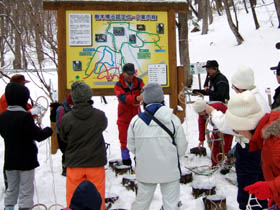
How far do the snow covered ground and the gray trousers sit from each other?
0.63 m

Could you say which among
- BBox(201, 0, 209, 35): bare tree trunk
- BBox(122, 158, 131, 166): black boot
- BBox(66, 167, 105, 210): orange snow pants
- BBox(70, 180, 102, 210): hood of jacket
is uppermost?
BBox(201, 0, 209, 35): bare tree trunk

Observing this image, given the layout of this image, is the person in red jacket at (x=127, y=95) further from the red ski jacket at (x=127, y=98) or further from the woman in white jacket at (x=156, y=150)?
the woman in white jacket at (x=156, y=150)

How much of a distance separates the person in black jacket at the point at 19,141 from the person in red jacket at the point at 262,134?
91.3 inches

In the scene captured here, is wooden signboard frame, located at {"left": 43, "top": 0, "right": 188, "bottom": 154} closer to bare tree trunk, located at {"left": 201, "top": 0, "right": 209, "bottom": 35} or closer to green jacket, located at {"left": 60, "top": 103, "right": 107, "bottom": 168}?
green jacket, located at {"left": 60, "top": 103, "right": 107, "bottom": 168}

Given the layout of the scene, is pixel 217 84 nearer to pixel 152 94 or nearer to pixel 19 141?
pixel 152 94

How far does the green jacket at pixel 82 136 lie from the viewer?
11.5 ft

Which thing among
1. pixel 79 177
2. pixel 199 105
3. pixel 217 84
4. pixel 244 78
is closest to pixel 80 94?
pixel 79 177

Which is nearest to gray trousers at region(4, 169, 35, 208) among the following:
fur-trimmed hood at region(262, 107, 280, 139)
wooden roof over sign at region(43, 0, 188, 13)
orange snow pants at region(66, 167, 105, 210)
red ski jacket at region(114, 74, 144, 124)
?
orange snow pants at region(66, 167, 105, 210)

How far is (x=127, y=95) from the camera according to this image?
5.00m

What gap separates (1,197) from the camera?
4664 millimetres

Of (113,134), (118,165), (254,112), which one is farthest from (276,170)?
(113,134)

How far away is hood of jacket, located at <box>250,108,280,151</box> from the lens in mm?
2051

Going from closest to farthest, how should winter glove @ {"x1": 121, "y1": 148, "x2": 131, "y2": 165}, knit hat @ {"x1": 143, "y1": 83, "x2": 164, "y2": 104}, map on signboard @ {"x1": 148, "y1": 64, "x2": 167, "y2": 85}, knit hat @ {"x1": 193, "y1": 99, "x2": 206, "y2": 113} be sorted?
knit hat @ {"x1": 193, "y1": 99, "x2": 206, "y2": 113} < knit hat @ {"x1": 143, "y1": 83, "x2": 164, "y2": 104} < winter glove @ {"x1": 121, "y1": 148, "x2": 131, "y2": 165} < map on signboard @ {"x1": 148, "y1": 64, "x2": 167, "y2": 85}

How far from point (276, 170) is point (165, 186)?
1.55 metres
